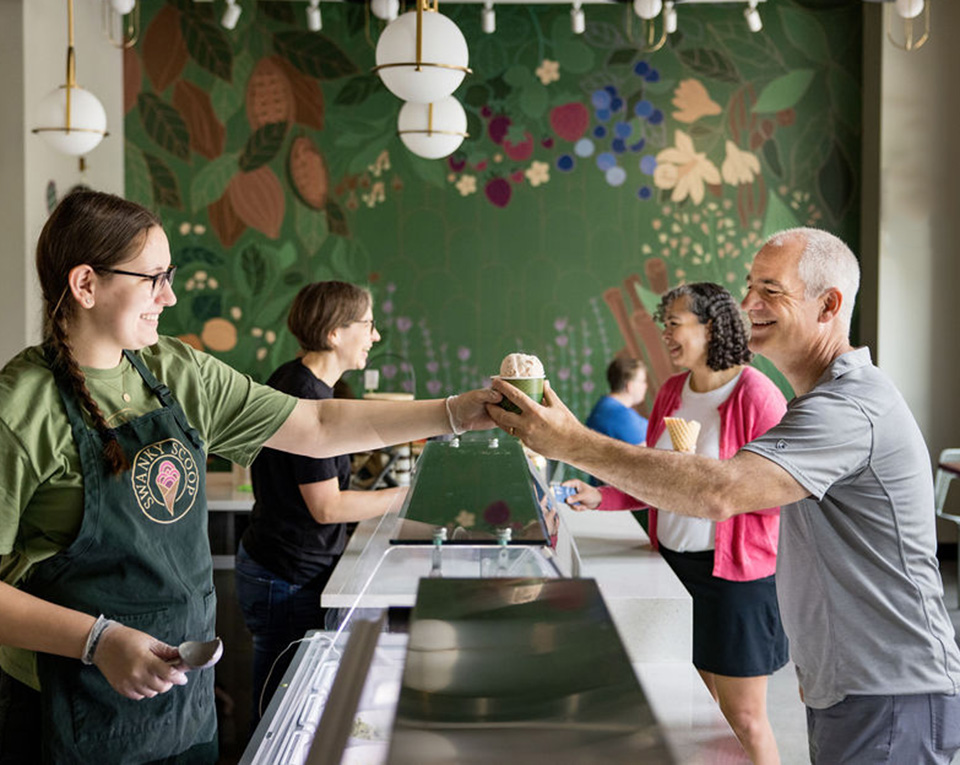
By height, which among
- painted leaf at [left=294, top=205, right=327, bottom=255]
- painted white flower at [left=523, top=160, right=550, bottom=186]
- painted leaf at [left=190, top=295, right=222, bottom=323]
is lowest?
painted leaf at [left=190, top=295, right=222, bottom=323]

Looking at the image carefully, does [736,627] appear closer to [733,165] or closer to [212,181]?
[733,165]

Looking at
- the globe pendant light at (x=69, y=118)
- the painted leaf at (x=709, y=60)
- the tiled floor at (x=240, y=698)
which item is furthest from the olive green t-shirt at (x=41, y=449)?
the painted leaf at (x=709, y=60)

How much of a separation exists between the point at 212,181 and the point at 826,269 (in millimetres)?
5981

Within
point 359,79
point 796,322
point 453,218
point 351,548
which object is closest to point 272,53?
point 359,79

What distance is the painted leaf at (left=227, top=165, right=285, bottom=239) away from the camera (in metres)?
7.44

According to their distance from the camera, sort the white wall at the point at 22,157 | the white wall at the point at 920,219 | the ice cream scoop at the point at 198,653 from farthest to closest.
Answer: the white wall at the point at 920,219
the white wall at the point at 22,157
the ice cream scoop at the point at 198,653

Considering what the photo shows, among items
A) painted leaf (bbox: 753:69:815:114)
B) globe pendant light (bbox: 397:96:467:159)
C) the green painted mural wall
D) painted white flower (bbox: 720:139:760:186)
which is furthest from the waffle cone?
painted leaf (bbox: 753:69:815:114)

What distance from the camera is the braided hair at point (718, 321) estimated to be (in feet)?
11.2

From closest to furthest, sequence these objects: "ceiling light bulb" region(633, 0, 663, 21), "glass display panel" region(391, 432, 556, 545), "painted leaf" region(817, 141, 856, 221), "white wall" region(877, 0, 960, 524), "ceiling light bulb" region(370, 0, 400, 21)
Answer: "glass display panel" region(391, 432, 556, 545) → "ceiling light bulb" region(633, 0, 663, 21) → "ceiling light bulb" region(370, 0, 400, 21) → "white wall" region(877, 0, 960, 524) → "painted leaf" region(817, 141, 856, 221)

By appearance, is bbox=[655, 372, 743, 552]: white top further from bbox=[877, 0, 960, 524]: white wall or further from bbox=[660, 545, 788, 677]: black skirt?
bbox=[877, 0, 960, 524]: white wall

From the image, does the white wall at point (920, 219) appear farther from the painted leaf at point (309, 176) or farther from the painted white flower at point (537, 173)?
the painted leaf at point (309, 176)

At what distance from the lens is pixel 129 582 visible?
5.58 ft

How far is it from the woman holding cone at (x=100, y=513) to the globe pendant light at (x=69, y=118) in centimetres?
310

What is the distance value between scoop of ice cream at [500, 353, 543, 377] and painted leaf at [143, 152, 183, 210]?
5.86 m
